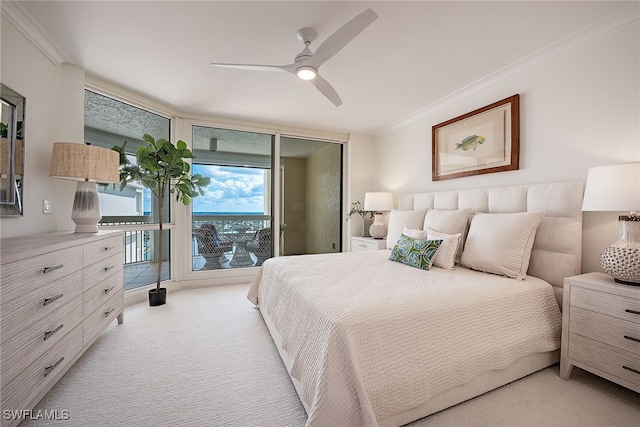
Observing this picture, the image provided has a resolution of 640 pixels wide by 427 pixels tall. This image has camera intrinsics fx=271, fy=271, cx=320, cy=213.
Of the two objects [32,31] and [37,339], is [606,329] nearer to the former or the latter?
[37,339]

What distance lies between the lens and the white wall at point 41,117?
190cm

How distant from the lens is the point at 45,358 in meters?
1.48

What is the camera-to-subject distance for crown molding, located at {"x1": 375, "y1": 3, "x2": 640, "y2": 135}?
1838mm

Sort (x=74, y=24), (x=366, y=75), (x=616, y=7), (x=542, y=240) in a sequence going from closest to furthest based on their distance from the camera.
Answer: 1. (x=616, y=7)
2. (x=74, y=24)
3. (x=542, y=240)
4. (x=366, y=75)

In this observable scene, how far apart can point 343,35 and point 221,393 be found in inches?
91.2

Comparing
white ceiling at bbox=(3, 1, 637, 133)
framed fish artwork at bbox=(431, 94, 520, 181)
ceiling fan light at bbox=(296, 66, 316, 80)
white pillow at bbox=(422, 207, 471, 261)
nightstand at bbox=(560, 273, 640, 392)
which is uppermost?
white ceiling at bbox=(3, 1, 637, 133)

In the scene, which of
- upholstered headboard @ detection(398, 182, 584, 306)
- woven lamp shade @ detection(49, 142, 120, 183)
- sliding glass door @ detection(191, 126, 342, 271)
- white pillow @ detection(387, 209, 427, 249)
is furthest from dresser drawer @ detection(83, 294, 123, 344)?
upholstered headboard @ detection(398, 182, 584, 306)

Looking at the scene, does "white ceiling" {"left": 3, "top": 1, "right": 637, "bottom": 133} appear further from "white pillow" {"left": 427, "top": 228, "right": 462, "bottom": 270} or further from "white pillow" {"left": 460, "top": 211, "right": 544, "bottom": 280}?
→ "white pillow" {"left": 427, "top": 228, "right": 462, "bottom": 270}

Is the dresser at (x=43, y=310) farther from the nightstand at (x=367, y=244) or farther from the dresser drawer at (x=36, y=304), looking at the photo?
the nightstand at (x=367, y=244)

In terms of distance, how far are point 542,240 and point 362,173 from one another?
9.49 ft

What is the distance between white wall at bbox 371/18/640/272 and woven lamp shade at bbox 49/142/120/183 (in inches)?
141

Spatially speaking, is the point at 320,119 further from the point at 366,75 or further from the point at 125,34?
the point at 125,34

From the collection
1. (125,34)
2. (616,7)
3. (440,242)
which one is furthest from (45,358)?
(616,7)

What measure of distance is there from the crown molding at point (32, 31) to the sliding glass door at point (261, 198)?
1.61 m
